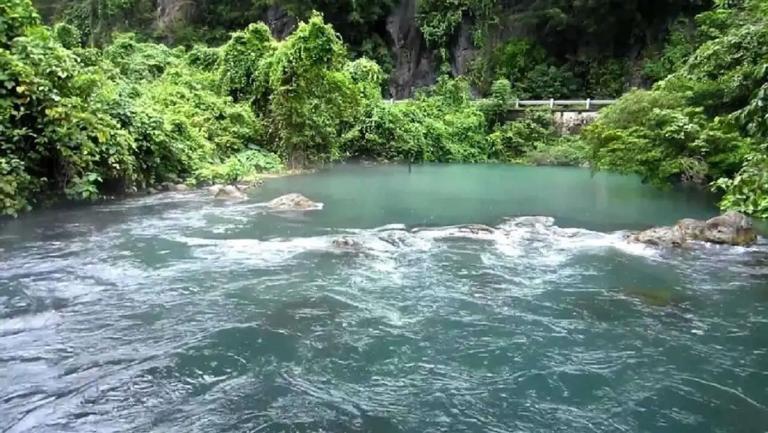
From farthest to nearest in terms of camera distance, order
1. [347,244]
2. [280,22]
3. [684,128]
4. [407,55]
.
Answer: [280,22], [407,55], [684,128], [347,244]

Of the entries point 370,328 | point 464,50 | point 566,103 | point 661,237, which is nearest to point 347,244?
point 370,328

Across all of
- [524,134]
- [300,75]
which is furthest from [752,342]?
[524,134]

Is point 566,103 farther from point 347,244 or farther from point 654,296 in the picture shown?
point 654,296

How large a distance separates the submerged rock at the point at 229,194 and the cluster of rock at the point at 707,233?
25.9 feet

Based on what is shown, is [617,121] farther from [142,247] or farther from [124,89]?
[124,89]

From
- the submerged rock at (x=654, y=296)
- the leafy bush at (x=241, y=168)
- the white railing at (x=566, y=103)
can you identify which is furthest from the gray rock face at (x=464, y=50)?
the submerged rock at (x=654, y=296)

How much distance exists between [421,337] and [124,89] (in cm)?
1247

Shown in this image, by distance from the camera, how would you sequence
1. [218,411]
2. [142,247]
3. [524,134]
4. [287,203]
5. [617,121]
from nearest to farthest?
[218,411], [142,247], [287,203], [617,121], [524,134]

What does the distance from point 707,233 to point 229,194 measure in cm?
914

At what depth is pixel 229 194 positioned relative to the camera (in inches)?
555

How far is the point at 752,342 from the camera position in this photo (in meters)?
6.00

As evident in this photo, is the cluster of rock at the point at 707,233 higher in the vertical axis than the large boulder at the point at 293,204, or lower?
lower

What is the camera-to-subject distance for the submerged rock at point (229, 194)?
45.7ft

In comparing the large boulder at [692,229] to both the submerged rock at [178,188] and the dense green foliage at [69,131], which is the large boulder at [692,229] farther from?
the submerged rock at [178,188]
